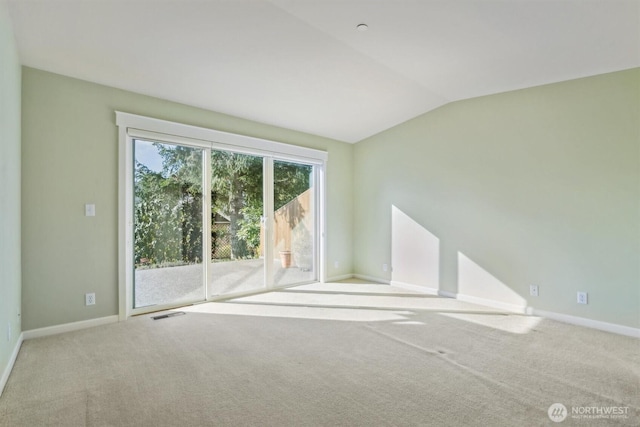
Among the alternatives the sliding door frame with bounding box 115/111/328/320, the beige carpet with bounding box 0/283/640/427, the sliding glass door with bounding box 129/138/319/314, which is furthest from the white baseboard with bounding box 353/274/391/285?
the beige carpet with bounding box 0/283/640/427

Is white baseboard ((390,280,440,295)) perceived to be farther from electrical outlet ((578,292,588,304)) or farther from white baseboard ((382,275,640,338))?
electrical outlet ((578,292,588,304))

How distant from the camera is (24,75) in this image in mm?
2967

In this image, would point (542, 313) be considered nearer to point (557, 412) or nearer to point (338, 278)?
point (557, 412)

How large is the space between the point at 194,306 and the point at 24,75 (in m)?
2.88

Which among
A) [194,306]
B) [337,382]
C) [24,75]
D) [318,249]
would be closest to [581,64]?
[337,382]

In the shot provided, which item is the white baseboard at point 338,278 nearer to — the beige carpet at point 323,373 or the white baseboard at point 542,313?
the white baseboard at point 542,313

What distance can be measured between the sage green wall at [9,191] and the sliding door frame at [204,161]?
0.83 metres

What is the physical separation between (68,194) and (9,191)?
75cm

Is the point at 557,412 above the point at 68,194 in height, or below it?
below

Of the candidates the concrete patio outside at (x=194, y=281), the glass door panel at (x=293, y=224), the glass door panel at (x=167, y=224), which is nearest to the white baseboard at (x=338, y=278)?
the glass door panel at (x=293, y=224)

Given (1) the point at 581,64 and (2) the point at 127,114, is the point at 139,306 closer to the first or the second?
(2) the point at 127,114

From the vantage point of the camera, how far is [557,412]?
6.23 feet

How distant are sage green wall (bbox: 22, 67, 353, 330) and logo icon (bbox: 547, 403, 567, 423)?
3.87 meters

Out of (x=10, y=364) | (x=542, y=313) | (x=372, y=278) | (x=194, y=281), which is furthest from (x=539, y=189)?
(x=10, y=364)
